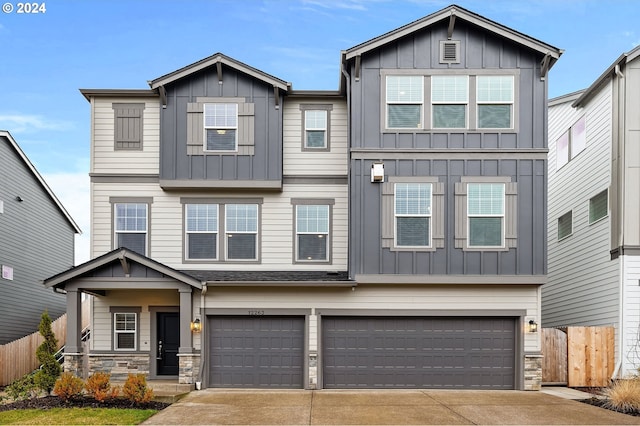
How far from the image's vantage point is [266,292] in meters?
14.7

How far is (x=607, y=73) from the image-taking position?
15102 mm

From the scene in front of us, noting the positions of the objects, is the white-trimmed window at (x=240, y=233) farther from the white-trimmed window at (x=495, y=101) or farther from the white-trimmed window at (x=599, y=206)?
the white-trimmed window at (x=599, y=206)

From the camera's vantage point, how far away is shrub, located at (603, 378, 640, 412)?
11352 mm

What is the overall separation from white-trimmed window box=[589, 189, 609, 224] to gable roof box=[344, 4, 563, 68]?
3.82 meters

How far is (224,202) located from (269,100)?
2.88 meters

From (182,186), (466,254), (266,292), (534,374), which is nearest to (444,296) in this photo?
(466,254)

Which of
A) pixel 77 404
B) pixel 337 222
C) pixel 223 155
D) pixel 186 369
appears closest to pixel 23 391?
pixel 77 404

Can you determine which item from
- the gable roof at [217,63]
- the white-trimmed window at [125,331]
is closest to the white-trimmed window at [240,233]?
the white-trimmed window at [125,331]

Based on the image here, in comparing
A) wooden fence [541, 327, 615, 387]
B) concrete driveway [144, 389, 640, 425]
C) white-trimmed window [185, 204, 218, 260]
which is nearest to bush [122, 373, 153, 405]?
concrete driveway [144, 389, 640, 425]

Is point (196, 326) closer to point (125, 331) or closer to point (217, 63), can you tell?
point (125, 331)

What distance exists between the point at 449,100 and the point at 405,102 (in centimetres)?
107

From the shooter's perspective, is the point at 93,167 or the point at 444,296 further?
the point at 93,167

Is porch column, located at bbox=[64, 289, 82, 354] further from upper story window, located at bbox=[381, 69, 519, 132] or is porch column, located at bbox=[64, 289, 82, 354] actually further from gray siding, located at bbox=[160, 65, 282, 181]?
upper story window, located at bbox=[381, 69, 519, 132]

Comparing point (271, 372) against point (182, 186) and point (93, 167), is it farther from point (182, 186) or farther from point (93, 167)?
point (93, 167)
